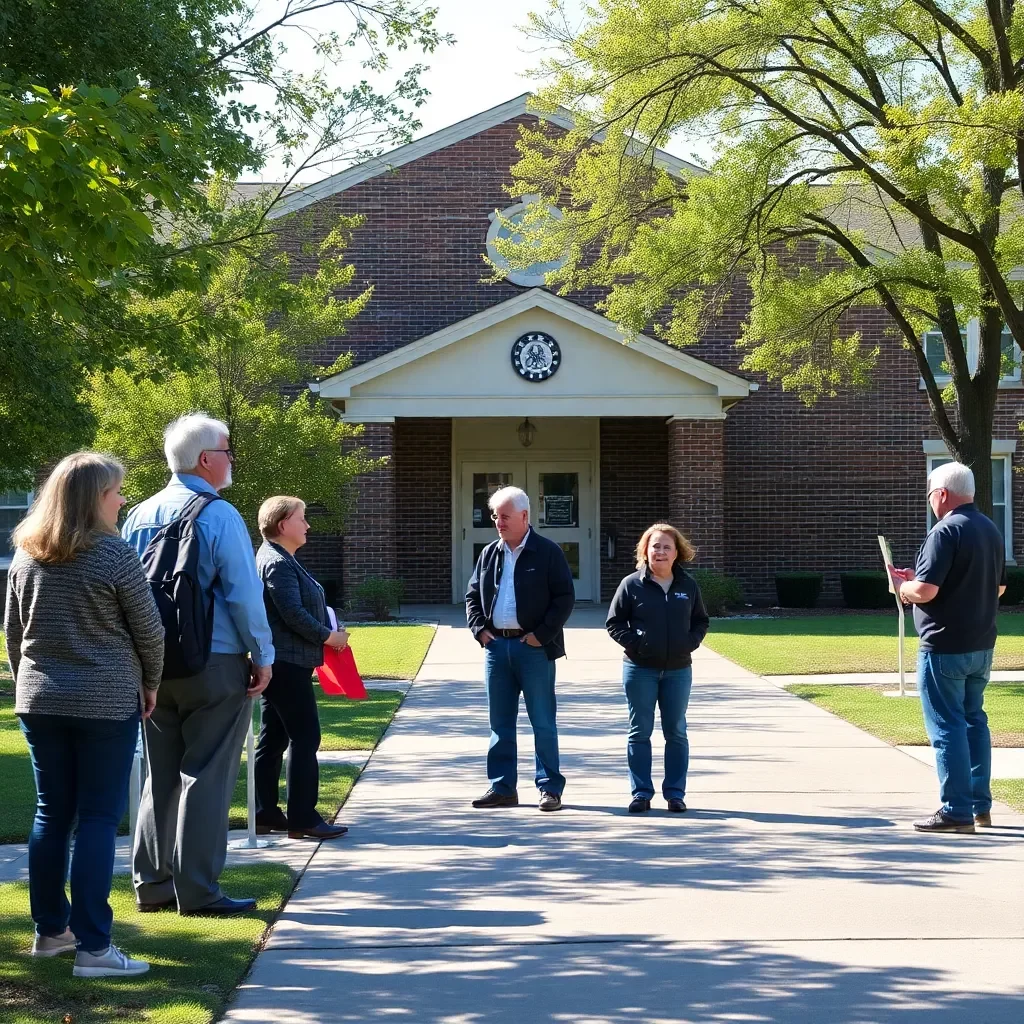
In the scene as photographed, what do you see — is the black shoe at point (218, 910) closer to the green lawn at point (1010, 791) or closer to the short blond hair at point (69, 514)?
the short blond hair at point (69, 514)

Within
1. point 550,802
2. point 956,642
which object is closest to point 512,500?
point 550,802

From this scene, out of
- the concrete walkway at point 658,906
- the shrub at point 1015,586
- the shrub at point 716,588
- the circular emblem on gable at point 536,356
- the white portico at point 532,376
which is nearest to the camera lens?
the concrete walkway at point 658,906

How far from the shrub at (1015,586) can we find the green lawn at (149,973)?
2010 centimetres

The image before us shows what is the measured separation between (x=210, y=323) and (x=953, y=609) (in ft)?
22.6

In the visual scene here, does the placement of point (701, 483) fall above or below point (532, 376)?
→ below

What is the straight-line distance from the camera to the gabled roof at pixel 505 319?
890 inches

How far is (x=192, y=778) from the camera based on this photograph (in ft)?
19.5

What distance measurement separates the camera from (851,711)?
1216 centimetres

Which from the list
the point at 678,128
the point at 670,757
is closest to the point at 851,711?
the point at 670,757

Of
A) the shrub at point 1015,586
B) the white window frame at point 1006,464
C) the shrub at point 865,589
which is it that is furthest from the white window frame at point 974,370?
the shrub at point 865,589

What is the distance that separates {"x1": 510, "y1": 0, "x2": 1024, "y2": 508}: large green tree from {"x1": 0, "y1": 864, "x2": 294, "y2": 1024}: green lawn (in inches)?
366

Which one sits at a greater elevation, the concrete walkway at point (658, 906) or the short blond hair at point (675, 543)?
the short blond hair at point (675, 543)

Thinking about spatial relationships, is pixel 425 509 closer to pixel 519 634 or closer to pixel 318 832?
pixel 519 634

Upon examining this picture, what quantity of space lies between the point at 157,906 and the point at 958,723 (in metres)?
4.19
